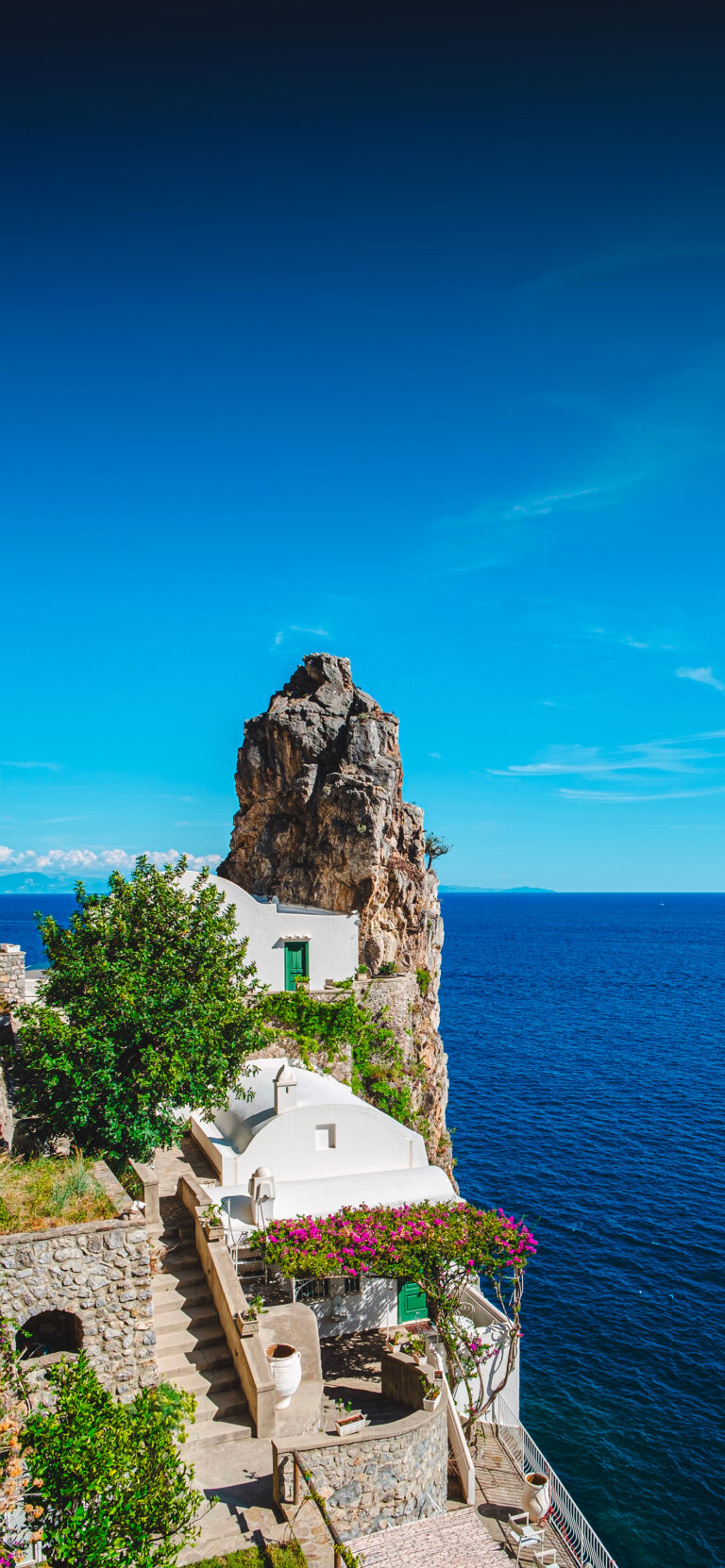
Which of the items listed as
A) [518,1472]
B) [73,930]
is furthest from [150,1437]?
[518,1472]

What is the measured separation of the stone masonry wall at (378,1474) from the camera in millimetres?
11242

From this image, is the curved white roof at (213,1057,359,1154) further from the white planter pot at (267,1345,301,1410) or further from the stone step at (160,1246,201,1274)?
the white planter pot at (267,1345,301,1410)

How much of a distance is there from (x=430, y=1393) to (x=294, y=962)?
16795 millimetres

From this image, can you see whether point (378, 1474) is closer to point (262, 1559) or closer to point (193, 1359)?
point (262, 1559)

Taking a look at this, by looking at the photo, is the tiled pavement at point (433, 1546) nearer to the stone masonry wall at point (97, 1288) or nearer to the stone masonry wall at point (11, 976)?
the stone masonry wall at point (97, 1288)

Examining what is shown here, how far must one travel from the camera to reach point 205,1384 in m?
13.5

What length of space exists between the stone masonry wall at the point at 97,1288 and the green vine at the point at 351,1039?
15.7m

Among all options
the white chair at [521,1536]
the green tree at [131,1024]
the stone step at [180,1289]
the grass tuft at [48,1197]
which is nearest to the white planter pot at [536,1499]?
the white chair at [521,1536]

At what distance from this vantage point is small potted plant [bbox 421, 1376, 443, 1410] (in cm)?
1398

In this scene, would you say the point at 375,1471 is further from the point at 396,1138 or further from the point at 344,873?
the point at 344,873

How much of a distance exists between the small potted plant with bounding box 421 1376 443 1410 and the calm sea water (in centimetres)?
1112

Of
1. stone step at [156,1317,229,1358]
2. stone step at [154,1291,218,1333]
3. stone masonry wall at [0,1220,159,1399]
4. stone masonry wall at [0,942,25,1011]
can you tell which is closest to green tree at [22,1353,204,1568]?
stone masonry wall at [0,1220,159,1399]

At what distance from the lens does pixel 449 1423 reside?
16203 mm

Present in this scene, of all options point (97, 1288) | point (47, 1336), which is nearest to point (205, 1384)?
point (47, 1336)
